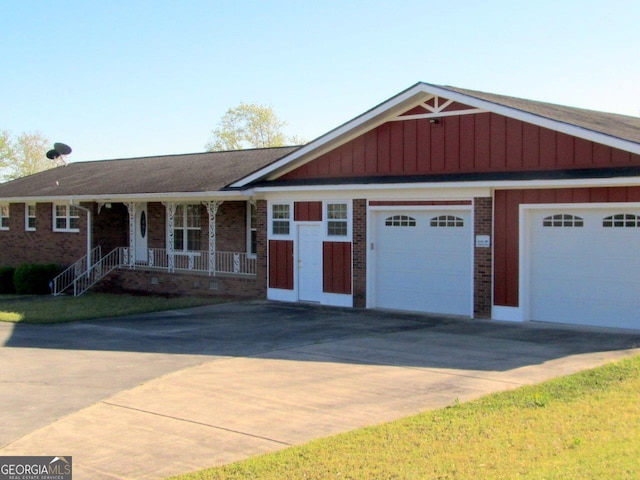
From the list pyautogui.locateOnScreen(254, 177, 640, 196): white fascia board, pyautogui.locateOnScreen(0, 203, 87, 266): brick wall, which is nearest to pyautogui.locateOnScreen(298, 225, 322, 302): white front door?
pyautogui.locateOnScreen(254, 177, 640, 196): white fascia board

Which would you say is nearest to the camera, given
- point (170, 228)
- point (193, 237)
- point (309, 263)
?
point (309, 263)

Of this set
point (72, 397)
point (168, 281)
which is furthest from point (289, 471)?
point (168, 281)

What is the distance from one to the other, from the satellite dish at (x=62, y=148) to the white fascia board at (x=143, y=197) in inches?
226

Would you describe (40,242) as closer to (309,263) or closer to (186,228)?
(186,228)

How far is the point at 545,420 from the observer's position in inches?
330

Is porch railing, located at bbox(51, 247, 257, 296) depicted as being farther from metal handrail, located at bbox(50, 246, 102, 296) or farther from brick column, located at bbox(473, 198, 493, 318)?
brick column, located at bbox(473, 198, 493, 318)

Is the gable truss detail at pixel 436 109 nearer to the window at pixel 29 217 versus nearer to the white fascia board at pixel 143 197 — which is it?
the white fascia board at pixel 143 197

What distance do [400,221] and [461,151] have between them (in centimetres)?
225

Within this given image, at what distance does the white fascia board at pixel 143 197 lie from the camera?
22.0 m

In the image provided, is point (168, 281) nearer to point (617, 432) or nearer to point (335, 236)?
point (335, 236)

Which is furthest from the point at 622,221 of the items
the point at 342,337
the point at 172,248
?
the point at 172,248

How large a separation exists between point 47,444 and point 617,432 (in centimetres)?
551

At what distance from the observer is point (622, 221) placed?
50.0 ft

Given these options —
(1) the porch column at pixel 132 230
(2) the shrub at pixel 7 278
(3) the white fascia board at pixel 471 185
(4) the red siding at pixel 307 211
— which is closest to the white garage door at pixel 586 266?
(3) the white fascia board at pixel 471 185
